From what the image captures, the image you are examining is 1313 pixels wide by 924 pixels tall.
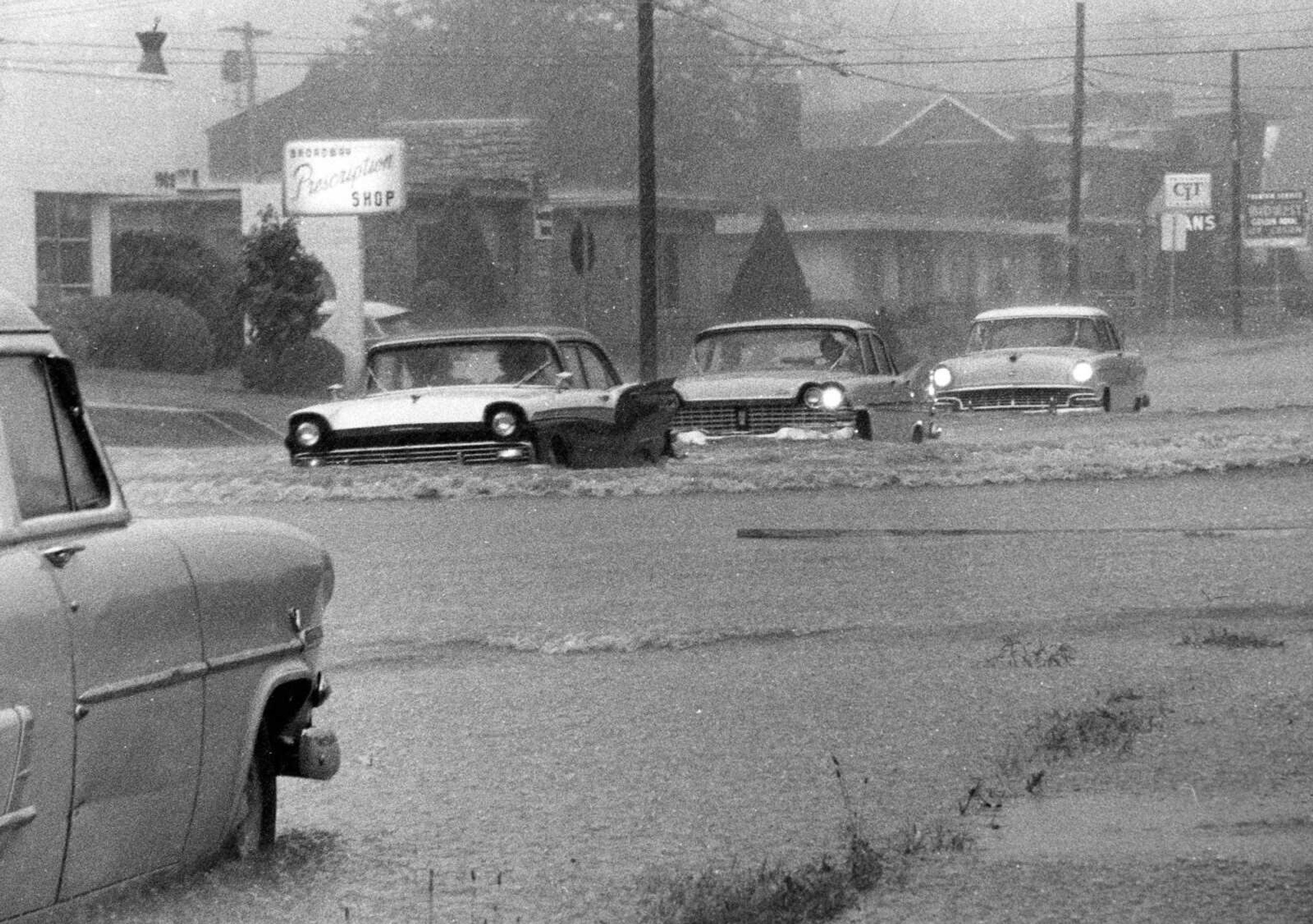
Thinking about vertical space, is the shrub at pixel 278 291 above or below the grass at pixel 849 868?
above

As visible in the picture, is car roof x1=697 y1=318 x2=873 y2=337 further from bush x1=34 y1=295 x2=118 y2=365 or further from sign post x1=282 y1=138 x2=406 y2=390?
sign post x1=282 y1=138 x2=406 y2=390

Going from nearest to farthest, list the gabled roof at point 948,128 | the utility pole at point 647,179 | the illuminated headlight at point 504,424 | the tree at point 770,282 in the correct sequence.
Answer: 1. the illuminated headlight at point 504,424
2. the utility pole at point 647,179
3. the tree at point 770,282
4. the gabled roof at point 948,128

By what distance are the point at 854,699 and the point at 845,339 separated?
13063 millimetres

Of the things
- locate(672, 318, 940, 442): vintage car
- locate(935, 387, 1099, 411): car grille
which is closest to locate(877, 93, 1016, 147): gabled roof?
locate(935, 387, 1099, 411): car grille

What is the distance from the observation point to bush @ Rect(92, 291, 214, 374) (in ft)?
136

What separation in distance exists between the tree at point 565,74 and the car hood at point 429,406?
226 ft

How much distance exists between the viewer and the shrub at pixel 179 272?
151 ft

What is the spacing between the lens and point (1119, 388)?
88.1ft

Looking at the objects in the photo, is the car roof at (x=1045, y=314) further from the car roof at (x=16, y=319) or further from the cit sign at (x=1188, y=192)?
the cit sign at (x=1188, y=192)

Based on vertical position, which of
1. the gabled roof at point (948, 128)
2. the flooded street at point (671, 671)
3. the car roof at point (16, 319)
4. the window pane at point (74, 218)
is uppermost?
the gabled roof at point (948, 128)

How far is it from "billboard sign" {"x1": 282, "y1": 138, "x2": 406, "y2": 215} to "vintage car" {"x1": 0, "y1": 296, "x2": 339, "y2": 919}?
3660cm

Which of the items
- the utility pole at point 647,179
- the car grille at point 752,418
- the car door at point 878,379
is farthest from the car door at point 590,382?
the utility pole at point 647,179

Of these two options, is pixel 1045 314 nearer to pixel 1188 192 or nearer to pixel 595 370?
pixel 595 370

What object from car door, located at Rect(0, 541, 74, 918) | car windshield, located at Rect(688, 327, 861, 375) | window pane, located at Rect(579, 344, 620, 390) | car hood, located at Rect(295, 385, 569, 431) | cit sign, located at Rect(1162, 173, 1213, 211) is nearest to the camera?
car door, located at Rect(0, 541, 74, 918)
